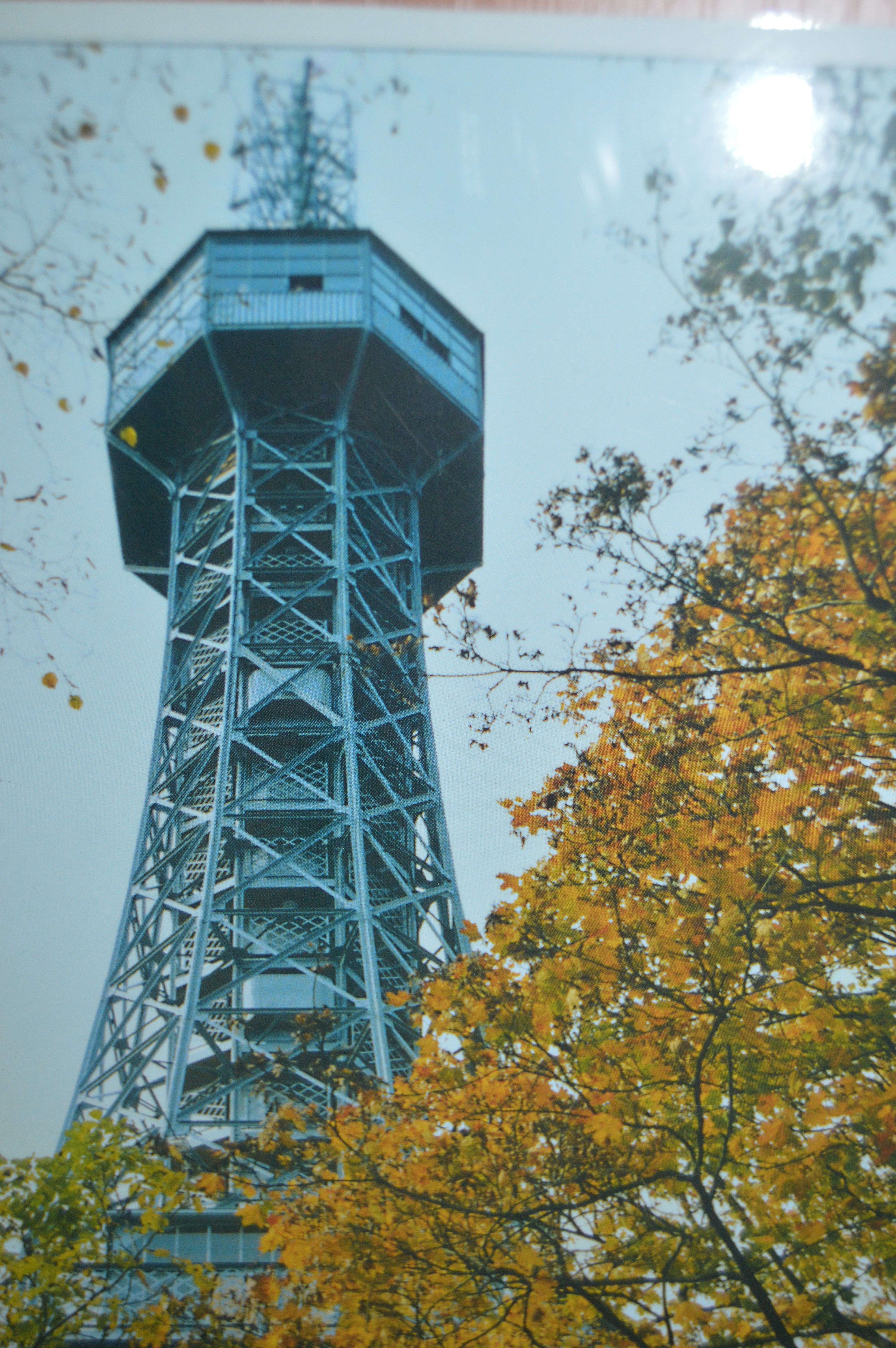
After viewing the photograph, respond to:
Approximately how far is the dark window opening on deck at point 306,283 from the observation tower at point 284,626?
0.13 ft

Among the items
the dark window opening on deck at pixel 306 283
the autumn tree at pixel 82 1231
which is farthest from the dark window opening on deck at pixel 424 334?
the autumn tree at pixel 82 1231

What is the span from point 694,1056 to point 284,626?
11.1m

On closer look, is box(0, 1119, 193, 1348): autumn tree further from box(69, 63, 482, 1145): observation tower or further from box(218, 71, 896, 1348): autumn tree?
box(69, 63, 482, 1145): observation tower

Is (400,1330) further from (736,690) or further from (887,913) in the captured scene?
(736,690)

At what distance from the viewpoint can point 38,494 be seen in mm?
6785

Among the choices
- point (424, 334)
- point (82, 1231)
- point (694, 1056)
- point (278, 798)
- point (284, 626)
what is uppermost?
point (424, 334)

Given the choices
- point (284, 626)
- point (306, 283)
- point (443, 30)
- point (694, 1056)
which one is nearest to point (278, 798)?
point (284, 626)

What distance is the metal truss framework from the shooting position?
448 inches

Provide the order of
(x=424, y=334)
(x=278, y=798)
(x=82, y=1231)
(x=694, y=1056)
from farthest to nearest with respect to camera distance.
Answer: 1. (x=424, y=334)
2. (x=278, y=798)
3. (x=82, y=1231)
4. (x=694, y=1056)

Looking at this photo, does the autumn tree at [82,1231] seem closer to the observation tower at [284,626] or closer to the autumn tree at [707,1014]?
the autumn tree at [707,1014]

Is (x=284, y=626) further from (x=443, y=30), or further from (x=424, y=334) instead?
(x=443, y=30)

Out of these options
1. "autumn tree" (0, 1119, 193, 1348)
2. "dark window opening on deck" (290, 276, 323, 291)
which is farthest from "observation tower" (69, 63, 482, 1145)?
"autumn tree" (0, 1119, 193, 1348)

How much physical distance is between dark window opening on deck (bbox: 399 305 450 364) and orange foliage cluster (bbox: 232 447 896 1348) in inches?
392

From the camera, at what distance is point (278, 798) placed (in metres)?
13.7
